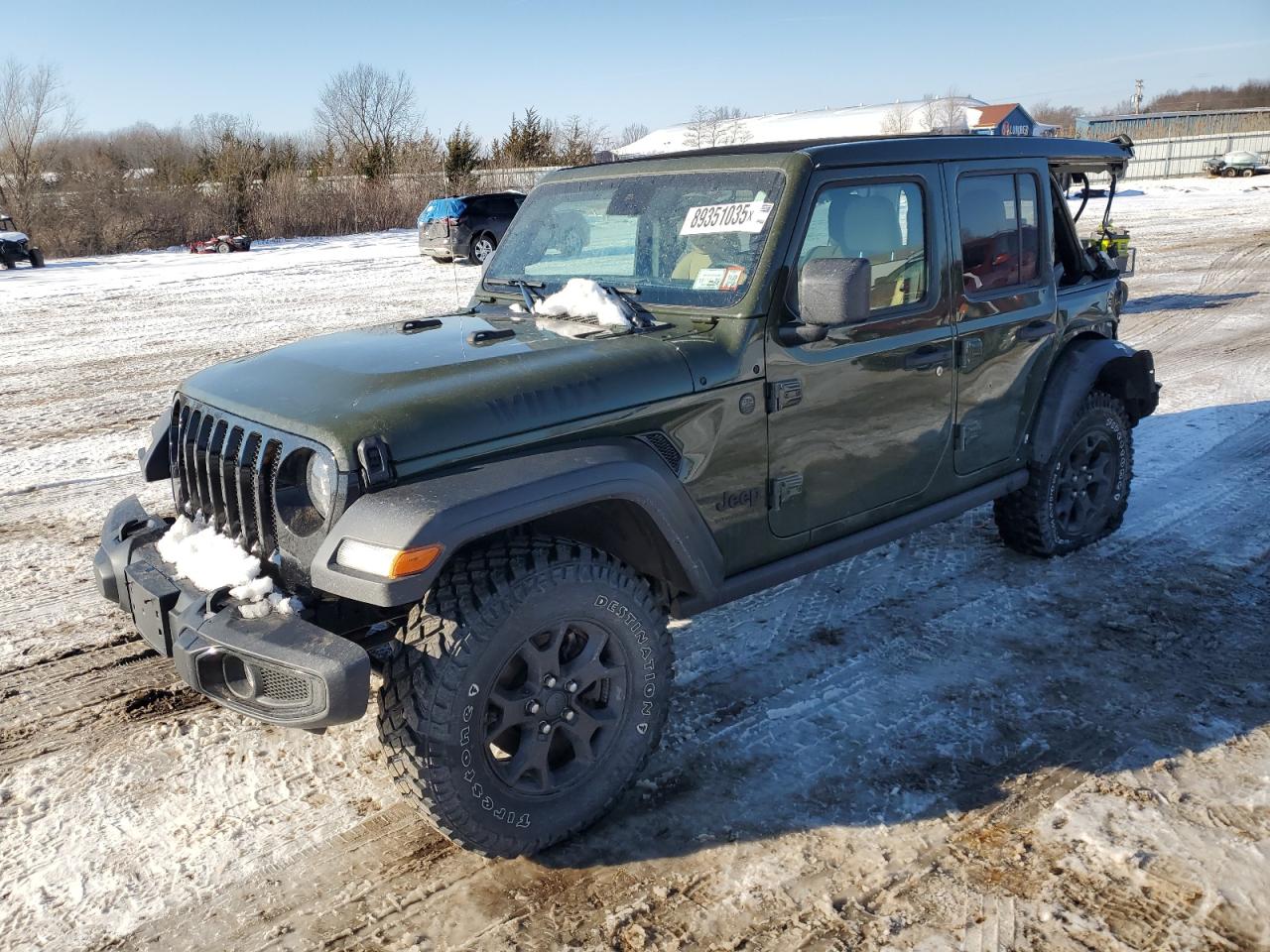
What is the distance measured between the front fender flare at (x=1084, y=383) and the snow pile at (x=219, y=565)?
3385 millimetres

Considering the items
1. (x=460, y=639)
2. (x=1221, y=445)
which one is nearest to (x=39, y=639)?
(x=460, y=639)

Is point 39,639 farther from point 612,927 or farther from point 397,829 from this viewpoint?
point 612,927

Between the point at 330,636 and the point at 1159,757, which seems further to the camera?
the point at 1159,757

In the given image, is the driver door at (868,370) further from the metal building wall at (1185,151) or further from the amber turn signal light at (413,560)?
the metal building wall at (1185,151)

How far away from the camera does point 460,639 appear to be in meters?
2.57

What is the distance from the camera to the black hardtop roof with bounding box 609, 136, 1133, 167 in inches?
138

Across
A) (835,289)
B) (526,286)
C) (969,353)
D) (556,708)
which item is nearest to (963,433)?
(969,353)

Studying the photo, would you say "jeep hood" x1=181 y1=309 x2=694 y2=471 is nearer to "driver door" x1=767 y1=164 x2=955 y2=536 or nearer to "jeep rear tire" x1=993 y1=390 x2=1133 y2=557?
"driver door" x1=767 y1=164 x2=955 y2=536

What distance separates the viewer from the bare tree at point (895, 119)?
4997 cm

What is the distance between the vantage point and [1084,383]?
4539 millimetres

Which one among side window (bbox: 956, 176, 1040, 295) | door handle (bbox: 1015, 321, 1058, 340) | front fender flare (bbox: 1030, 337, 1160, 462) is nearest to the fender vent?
side window (bbox: 956, 176, 1040, 295)

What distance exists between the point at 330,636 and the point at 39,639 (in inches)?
94.0

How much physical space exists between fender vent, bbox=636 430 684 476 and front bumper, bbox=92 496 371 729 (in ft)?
3.56

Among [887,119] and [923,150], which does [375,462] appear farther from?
[887,119]
